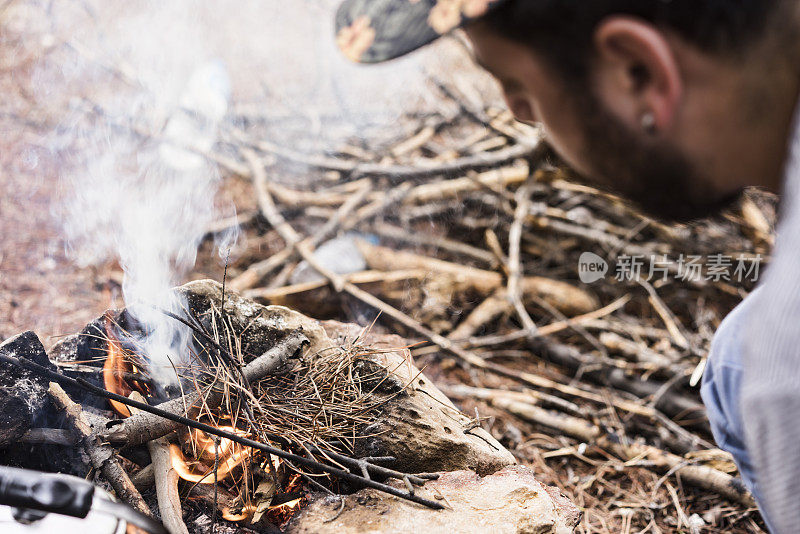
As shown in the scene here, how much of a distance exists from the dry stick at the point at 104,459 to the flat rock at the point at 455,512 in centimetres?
52

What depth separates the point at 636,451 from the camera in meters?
3.09

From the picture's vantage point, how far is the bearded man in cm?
91

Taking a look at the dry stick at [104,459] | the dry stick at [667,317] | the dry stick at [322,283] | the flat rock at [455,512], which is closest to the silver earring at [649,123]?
the flat rock at [455,512]

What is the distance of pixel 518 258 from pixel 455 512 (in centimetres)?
311

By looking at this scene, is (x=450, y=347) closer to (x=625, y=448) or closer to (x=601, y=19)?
(x=625, y=448)

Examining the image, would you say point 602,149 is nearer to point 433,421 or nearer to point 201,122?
point 433,421

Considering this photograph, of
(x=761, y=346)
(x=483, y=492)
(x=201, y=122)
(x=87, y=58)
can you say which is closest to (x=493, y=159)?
(x=201, y=122)

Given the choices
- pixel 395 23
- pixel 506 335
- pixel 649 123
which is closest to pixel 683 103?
pixel 649 123

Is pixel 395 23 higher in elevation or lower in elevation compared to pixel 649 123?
higher

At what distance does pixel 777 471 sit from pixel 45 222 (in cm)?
540

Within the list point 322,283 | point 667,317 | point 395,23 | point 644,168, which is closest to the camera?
point 644,168

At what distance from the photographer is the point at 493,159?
17.0 feet

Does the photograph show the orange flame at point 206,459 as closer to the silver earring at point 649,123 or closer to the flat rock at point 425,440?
the flat rock at point 425,440

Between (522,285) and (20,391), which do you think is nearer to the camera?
(20,391)
